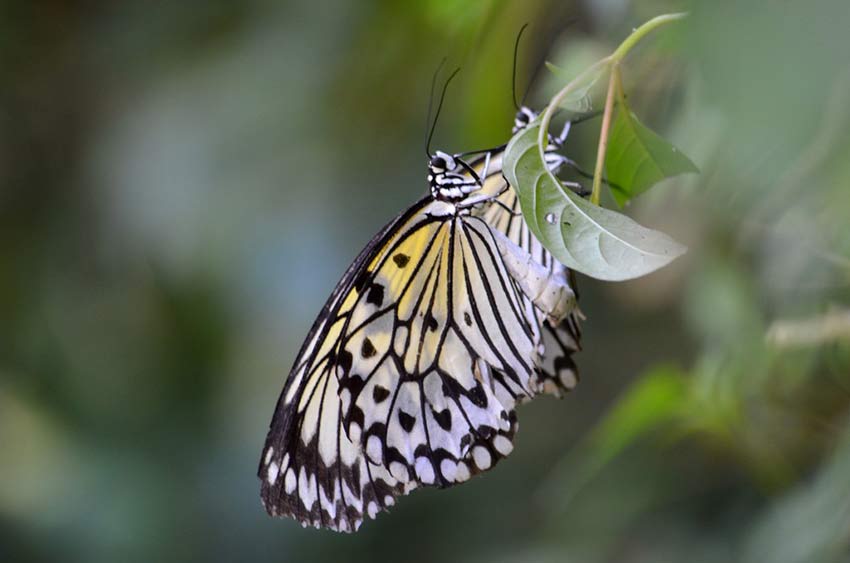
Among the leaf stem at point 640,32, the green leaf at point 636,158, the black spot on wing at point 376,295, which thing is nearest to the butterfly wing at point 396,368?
the black spot on wing at point 376,295

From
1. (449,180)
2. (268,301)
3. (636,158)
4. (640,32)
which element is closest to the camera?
(640,32)

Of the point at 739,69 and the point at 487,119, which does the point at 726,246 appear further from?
the point at 739,69

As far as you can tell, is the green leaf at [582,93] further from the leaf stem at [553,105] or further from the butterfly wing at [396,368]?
the butterfly wing at [396,368]

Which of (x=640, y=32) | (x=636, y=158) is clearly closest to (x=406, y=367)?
(x=636, y=158)

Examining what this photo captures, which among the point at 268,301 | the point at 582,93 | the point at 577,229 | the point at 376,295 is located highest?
the point at 268,301

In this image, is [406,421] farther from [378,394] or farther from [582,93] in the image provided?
[582,93]

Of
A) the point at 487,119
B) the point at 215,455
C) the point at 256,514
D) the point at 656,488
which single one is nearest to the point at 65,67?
the point at 215,455
